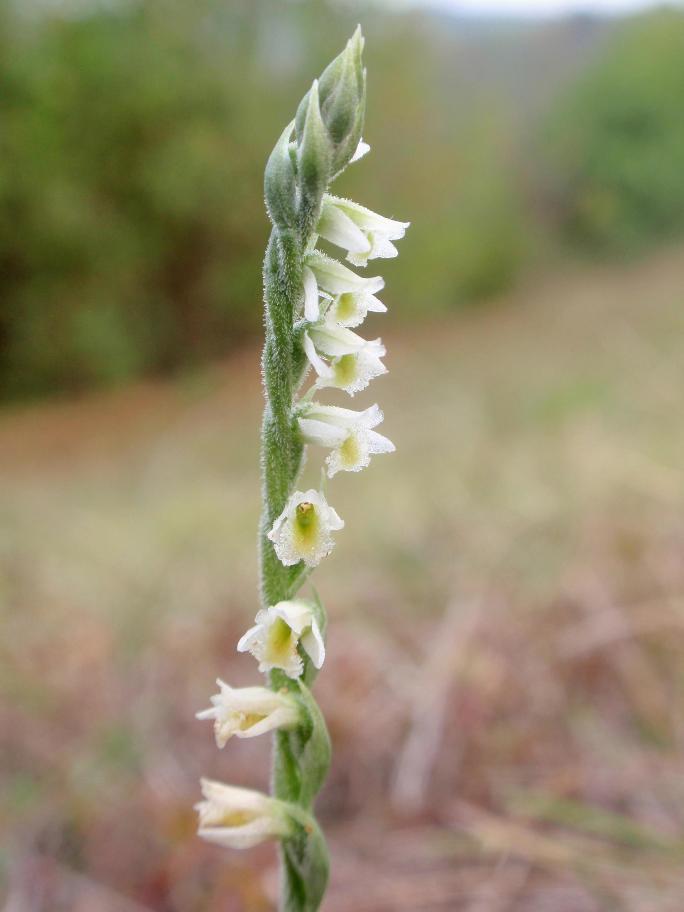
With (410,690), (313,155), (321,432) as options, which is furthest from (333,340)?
(410,690)

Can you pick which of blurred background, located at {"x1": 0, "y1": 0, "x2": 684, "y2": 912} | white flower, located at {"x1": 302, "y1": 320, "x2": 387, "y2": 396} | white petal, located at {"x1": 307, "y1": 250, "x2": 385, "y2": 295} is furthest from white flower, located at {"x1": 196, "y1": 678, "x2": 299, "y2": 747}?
blurred background, located at {"x1": 0, "y1": 0, "x2": 684, "y2": 912}

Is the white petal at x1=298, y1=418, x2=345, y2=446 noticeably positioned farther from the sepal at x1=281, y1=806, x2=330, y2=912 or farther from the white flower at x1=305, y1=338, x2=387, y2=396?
the sepal at x1=281, y1=806, x2=330, y2=912

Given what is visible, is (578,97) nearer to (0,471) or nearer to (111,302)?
(111,302)

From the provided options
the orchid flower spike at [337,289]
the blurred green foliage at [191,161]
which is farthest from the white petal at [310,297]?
the blurred green foliage at [191,161]

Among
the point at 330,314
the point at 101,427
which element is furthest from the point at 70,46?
the point at 330,314

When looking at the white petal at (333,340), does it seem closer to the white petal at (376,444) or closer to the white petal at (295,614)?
the white petal at (376,444)

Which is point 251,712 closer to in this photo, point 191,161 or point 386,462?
point 386,462
